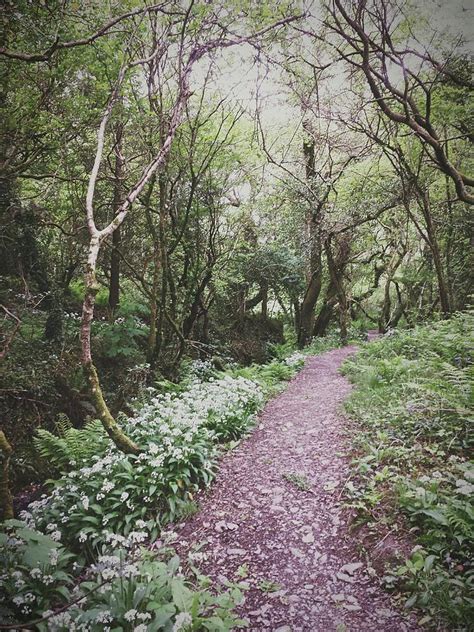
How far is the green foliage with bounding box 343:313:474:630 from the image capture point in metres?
2.85

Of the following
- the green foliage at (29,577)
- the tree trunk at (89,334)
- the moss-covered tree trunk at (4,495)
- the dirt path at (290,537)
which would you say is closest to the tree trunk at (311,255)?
the dirt path at (290,537)

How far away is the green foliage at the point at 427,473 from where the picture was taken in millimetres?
2850

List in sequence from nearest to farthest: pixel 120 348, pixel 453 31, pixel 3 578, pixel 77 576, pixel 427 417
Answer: pixel 3 578 → pixel 77 576 → pixel 427 417 → pixel 453 31 → pixel 120 348

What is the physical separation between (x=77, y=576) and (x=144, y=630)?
197 centimetres

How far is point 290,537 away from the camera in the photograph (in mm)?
3986

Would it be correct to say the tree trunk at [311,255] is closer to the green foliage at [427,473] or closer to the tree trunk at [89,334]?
the green foliage at [427,473]

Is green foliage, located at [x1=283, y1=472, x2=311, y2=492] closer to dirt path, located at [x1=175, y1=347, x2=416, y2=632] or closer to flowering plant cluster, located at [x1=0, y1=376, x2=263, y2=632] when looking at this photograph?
dirt path, located at [x1=175, y1=347, x2=416, y2=632]

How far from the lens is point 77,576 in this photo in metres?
3.90

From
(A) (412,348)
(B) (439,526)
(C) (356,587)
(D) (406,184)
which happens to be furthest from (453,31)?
(C) (356,587)

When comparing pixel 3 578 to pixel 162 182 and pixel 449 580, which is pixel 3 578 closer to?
pixel 449 580

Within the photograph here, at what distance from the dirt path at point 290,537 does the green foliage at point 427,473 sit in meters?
0.34

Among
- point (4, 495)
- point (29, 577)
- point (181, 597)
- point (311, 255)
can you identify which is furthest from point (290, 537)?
point (311, 255)

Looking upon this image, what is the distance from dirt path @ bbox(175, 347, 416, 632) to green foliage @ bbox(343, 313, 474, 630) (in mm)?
339

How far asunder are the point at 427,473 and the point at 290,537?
5.72ft
